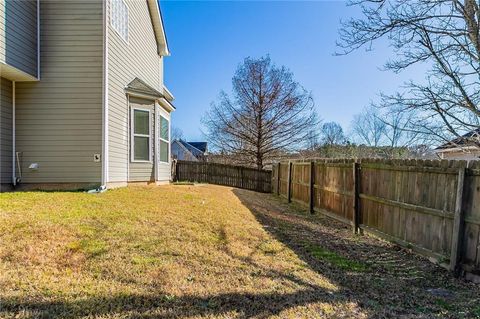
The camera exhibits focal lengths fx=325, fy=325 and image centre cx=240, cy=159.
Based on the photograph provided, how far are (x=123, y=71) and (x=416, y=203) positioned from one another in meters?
8.52

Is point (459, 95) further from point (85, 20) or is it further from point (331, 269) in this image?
point (85, 20)

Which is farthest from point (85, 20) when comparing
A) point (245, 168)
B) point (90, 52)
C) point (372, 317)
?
point (245, 168)

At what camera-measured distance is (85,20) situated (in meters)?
8.42

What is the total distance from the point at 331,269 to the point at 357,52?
5314mm

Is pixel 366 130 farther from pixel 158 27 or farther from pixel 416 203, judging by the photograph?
pixel 416 203

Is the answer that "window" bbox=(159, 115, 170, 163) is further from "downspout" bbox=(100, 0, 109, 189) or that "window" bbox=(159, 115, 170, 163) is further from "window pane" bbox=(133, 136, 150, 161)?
"downspout" bbox=(100, 0, 109, 189)

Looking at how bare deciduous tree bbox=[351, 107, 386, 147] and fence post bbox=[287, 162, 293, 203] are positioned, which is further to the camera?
bare deciduous tree bbox=[351, 107, 386, 147]

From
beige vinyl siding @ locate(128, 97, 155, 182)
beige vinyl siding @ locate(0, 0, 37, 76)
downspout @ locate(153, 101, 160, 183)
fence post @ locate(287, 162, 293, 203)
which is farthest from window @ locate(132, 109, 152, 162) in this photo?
fence post @ locate(287, 162, 293, 203)

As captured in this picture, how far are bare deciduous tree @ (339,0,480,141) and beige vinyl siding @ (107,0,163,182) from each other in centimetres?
603

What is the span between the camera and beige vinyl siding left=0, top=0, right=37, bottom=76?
7129 mm

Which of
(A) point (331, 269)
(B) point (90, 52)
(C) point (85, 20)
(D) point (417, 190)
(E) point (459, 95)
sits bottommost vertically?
(A) point (331, 269)

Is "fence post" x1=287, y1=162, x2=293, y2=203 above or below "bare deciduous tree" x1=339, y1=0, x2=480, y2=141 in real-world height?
below

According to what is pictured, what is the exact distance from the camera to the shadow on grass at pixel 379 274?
3.27 meters

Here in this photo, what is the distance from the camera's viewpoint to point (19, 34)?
7.60 m
